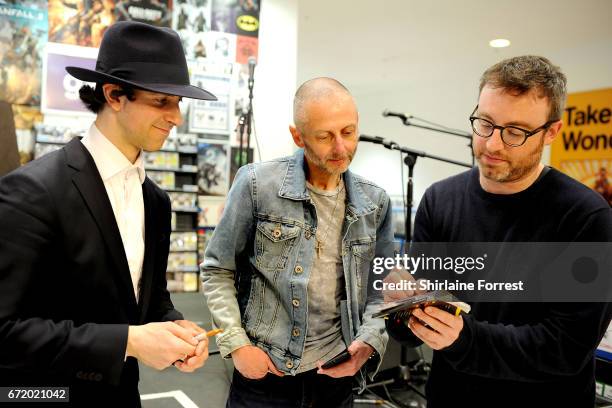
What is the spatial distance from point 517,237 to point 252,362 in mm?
848

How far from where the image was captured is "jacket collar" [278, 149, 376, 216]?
155cm

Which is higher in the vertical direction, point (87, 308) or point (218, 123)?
point (218, 123)

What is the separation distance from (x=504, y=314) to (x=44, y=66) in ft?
12.8

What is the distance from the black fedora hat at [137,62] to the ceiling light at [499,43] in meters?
6.42

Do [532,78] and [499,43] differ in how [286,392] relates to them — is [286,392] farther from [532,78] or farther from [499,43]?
[499,43]

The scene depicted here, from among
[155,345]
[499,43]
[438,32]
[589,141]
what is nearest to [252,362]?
[155,345]

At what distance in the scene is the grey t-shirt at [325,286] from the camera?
5.00 feet

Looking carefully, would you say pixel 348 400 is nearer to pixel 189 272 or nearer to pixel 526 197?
pixel 526 197

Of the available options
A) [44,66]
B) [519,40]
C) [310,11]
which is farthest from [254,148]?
[519,40]

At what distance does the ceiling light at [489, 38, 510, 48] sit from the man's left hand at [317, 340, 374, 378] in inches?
248

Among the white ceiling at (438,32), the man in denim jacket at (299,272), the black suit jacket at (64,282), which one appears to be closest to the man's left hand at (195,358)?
the black suit jacket at (64,282)

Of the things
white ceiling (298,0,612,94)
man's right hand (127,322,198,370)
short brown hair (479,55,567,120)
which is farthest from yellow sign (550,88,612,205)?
man's right hand (127,322,198,370)

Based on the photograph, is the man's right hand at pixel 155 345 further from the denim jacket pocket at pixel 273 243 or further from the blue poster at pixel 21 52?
the blue poster at pixel 21 52

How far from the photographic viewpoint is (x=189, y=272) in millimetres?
4461
